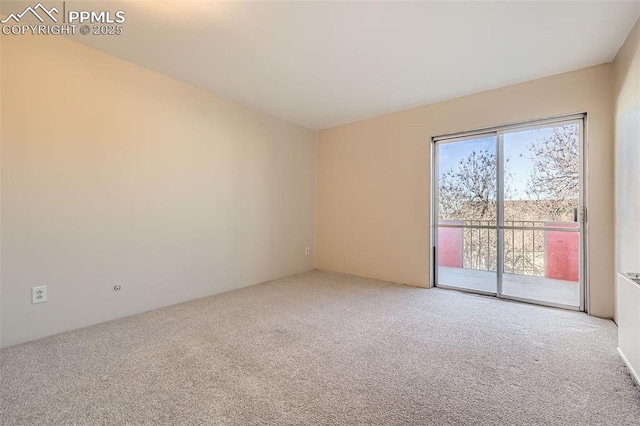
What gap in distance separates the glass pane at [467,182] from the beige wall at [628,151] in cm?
103

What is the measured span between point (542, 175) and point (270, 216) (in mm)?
3402

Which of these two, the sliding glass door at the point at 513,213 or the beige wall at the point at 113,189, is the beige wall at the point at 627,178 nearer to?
the sliding glass door at the point at 513,213

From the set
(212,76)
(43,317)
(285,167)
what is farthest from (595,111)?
(43,317)

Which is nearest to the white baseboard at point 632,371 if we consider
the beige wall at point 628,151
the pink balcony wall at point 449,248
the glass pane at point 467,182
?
the beige wall at point 628,151

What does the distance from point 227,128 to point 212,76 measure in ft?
2.24

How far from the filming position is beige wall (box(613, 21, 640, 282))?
2002 millimetres

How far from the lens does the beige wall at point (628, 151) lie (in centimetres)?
200

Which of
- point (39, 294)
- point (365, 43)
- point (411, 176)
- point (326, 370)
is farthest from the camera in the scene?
point (411, 176)

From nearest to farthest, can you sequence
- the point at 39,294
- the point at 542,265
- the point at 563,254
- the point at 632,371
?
the point at 632,371, the point at 39,294, the point at 563,254, the point at 542,265

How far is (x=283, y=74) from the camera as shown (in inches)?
109

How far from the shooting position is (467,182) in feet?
11.3

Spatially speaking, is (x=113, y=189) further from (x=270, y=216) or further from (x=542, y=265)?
(x=542, y=265)

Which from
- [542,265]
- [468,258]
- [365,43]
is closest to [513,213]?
[542,265]

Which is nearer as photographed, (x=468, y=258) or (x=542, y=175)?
(x=542, y=175)
